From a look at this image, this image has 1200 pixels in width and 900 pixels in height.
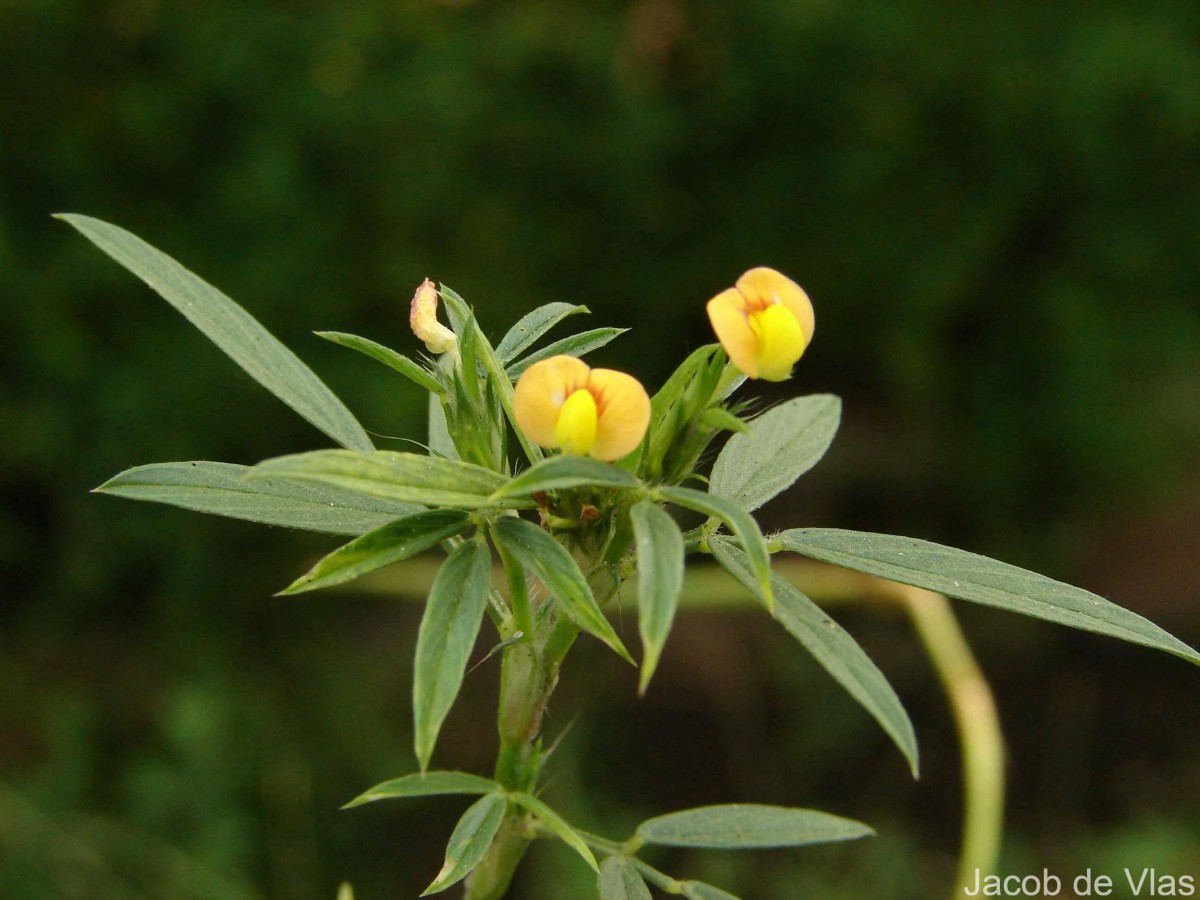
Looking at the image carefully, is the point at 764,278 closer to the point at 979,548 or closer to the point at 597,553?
the point at 597,553

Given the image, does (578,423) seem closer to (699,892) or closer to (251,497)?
(251,497)

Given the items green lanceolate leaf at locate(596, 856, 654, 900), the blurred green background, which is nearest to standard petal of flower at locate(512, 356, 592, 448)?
green lanceolate leaf at locate(596, 856, 654, 900)

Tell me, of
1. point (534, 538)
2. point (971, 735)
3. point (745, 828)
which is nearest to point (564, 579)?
point (534, 538)

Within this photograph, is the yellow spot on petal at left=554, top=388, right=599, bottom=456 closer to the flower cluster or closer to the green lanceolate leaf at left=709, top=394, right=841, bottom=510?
the flower cluster

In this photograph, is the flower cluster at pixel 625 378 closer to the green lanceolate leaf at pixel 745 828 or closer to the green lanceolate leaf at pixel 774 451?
the green lanceolate leaf at pixel 774 451

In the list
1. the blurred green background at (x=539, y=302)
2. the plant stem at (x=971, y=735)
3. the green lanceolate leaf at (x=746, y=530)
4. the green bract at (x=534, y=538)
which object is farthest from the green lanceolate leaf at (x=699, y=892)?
the blurred green background at (x=539, y=302)

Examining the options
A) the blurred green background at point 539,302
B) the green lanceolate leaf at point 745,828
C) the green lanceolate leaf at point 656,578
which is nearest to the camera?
the green lanceolate leaf at point 656,578
